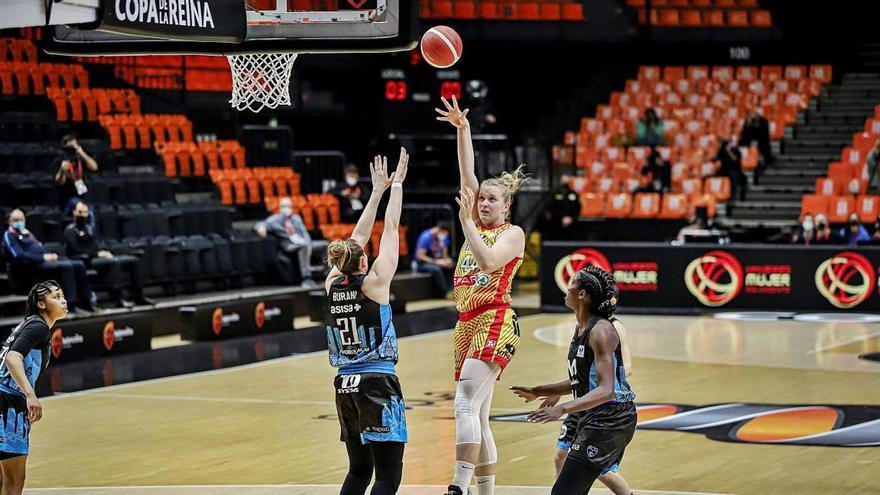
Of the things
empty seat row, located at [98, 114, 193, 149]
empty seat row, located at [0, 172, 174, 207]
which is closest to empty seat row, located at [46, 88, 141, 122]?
empty seat row, located at [98, 114, 193, 149]

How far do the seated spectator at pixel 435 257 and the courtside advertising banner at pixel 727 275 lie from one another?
2211 millimetres

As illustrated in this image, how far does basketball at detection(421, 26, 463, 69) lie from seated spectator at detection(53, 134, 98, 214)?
31.8 ft

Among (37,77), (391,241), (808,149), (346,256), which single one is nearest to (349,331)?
(346,256)

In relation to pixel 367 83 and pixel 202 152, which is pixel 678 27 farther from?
pixel 202 152

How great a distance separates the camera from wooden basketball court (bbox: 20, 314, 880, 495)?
32.6 feet

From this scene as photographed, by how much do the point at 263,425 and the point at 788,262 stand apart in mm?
11320

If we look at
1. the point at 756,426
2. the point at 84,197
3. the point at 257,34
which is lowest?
A: the point at 756,426

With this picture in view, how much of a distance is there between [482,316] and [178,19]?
2480mm

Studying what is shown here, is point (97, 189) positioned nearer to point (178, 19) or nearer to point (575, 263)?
point (575, 263)

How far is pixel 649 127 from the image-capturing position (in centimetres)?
2891

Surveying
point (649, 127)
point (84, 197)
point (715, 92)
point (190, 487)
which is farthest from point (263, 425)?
point (715, 92)

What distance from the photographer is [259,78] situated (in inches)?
410

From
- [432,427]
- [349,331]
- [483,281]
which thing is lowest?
[432,427]

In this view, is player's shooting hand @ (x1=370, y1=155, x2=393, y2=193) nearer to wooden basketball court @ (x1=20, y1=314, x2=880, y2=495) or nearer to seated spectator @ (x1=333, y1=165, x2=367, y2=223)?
wooden basketball court @ (x1=20, y1=314, x2=880, y2=495)
